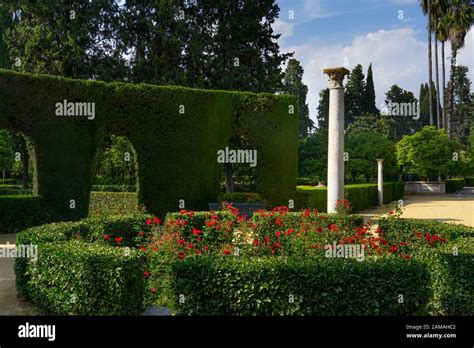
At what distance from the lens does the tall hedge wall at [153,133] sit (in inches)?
594

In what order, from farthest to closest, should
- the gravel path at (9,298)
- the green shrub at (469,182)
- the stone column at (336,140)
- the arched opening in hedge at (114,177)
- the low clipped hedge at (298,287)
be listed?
the green shrub at (469,182) < the arched opening in hedge at (114,177) < the stone column at (336,140) < the gravel path at (9,298) < the low clipped hedge at (298,287)

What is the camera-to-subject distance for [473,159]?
42.2 m

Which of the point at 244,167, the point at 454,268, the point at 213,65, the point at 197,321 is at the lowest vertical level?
the point at 197,321

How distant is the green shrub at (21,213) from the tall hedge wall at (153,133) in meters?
0.29

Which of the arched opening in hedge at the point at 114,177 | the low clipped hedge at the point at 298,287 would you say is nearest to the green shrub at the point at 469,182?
the arched opening in hedge at the point at 114,177

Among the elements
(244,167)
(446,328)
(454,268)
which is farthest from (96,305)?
(244,167)

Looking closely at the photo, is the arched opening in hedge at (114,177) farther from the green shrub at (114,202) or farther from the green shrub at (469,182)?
the green shrub at (469,182)

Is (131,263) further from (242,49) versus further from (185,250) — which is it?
(242,49)

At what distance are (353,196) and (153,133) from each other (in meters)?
11.1

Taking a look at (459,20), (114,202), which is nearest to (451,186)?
(459,20)

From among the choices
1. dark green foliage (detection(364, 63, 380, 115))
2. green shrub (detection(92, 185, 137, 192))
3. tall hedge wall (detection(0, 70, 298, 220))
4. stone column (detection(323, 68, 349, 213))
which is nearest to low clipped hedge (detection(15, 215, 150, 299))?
tall hedge wall (detection(0, 70, 298, 220))

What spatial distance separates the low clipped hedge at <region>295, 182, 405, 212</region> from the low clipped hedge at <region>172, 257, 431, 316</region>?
13421mm

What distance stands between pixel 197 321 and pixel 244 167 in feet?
72.4

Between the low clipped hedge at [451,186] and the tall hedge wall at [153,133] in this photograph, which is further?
the low clipped hedge at [451,186]
